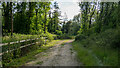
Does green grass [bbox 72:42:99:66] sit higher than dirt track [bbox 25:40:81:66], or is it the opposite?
green grass [bbox 72:42:99:66]

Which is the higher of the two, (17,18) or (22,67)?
(17,18)

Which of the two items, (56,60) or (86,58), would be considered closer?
(86,58)

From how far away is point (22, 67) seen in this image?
5379mm

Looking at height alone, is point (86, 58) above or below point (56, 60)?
above

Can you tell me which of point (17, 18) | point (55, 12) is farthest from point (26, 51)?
point (55, 12)

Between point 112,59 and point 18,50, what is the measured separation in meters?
6.04

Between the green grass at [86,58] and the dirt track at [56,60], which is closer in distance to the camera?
the green grass at [86,58]

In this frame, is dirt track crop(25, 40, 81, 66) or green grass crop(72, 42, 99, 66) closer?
green grass crop(72, 42, 99, 66)

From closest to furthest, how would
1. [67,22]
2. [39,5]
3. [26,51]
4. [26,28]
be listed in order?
[26,51]
[39,5]
[26,28]
[67,22]

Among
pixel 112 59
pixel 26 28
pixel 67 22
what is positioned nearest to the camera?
pixel 112 59

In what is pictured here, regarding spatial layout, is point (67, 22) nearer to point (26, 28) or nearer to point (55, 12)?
point (55, 12)

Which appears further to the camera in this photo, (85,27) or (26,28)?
(85,27)

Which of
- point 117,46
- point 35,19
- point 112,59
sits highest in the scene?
point 35,19

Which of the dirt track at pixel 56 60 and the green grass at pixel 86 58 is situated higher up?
the green grass at pixel 86 58
